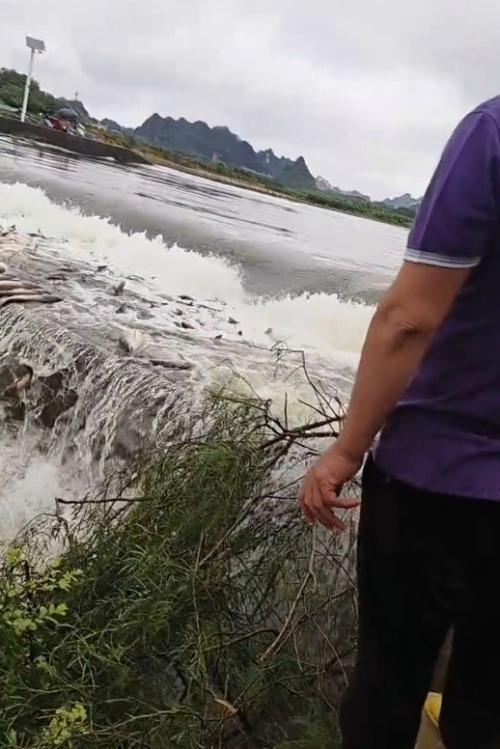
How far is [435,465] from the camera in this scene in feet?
4.83

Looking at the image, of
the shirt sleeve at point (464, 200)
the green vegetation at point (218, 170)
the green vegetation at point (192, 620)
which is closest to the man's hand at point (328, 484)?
the shirt sleeve at point (464, 200)

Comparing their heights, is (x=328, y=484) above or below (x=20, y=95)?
above

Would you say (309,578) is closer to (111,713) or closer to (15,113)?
(111,713)

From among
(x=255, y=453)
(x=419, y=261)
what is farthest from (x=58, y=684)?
(x=419, y=261)

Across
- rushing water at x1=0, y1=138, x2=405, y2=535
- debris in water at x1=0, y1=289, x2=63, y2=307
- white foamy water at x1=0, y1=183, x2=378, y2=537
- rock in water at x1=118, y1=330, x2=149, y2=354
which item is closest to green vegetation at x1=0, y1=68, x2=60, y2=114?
rushing water at x1=0, y1=138, x2=405, y2=535

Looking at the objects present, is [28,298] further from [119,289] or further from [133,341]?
[119,289]

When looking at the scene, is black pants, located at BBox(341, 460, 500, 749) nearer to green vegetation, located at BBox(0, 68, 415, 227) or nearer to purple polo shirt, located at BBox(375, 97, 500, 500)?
purple polo shirt, located at BBox(375, 97, 500, 500)

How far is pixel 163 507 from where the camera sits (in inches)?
117

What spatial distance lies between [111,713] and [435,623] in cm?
133

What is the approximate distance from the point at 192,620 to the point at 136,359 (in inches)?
109

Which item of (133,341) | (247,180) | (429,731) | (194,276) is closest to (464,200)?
(429,731)

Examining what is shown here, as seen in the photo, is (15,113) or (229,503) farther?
(15,113)

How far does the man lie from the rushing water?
2630 millimetres

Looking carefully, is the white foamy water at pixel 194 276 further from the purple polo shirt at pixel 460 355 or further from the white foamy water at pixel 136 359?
the purple polo shirt at pixel 460 355
